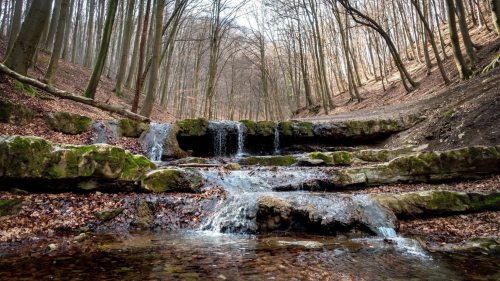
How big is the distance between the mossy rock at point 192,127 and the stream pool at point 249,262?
24.8 ft

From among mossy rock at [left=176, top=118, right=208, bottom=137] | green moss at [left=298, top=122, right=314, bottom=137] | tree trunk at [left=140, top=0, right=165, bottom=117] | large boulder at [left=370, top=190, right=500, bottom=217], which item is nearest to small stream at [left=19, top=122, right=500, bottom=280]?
large boulder at [left=370, top=190, right=500, bottom=217]

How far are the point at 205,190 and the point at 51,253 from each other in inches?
145

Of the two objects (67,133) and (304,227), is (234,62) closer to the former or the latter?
(67,133)

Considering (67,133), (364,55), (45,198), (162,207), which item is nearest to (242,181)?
(162,207)

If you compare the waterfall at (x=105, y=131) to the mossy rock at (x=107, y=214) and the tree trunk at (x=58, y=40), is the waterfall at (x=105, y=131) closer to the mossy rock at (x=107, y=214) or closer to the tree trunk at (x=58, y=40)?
the tree trunk at (x=58, y=40)

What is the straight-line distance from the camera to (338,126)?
1269 cm

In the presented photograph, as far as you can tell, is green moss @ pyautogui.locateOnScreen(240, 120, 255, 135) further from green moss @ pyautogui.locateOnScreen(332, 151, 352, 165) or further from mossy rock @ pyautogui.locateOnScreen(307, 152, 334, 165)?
green moss @ pyautogui.locateOnScreen(332, 151, 352, 165)

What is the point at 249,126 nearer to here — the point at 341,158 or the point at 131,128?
the point at 341,158

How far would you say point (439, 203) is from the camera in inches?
208

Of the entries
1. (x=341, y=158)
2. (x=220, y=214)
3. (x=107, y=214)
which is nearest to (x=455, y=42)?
(x=341, y=158)

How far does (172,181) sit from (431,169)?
23.3 ft

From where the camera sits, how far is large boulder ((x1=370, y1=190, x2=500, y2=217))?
204 inches

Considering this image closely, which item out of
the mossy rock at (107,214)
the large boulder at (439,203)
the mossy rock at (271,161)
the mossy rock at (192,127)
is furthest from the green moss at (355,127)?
the mossy rock at (107,214)

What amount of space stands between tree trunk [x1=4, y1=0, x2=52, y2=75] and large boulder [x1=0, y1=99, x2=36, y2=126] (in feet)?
6.50
